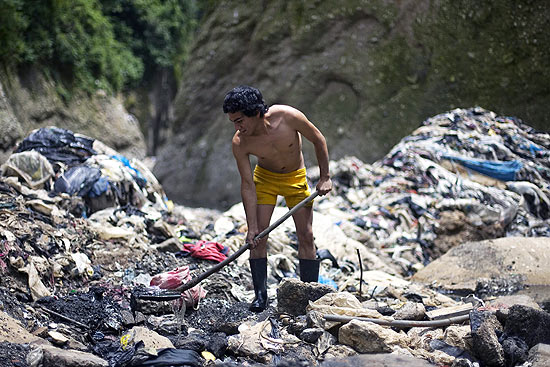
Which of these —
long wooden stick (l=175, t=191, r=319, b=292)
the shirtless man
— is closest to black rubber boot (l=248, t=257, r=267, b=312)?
the shirtless man

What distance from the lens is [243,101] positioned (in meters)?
3.58

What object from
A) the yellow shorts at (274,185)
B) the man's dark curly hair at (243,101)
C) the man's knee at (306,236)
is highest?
the man's dark curly hair at (243,101)

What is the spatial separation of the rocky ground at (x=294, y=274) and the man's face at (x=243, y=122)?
1.02m

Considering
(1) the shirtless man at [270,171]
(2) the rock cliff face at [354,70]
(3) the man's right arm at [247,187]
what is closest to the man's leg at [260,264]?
(1) the shirtless man at [270,171]

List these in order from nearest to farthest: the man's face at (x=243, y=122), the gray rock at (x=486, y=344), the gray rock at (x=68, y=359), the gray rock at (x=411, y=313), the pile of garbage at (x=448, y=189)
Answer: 1. the gray rock at (x=68, y=359)
2. the gray rock at (x=486, y=344)
3. the gray rock at (x=411, y=313)
4. the man's face at (x=243, y=122)
5. the pile of garbage at (x=448, y=189)

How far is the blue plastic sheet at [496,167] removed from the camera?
297 inches

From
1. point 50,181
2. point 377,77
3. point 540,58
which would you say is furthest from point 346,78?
point 50,181

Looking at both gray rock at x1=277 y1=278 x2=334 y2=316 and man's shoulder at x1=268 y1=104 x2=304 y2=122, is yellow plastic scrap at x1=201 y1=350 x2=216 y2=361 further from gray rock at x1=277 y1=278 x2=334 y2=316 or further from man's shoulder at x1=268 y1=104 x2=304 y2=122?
man's shoulder at x1=268 y1=104 x2=304 y2=122

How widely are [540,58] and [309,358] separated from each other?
8.26 meters

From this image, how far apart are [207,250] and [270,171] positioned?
1237 millimetres

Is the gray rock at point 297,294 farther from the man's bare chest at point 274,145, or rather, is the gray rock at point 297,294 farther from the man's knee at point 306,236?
the man's bare chest at point 274,145

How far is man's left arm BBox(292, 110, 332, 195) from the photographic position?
3.90 meters

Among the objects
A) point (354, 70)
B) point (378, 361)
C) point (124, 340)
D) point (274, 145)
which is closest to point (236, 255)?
point (274, 145)

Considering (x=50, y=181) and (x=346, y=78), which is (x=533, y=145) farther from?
(x=50, y=181)
